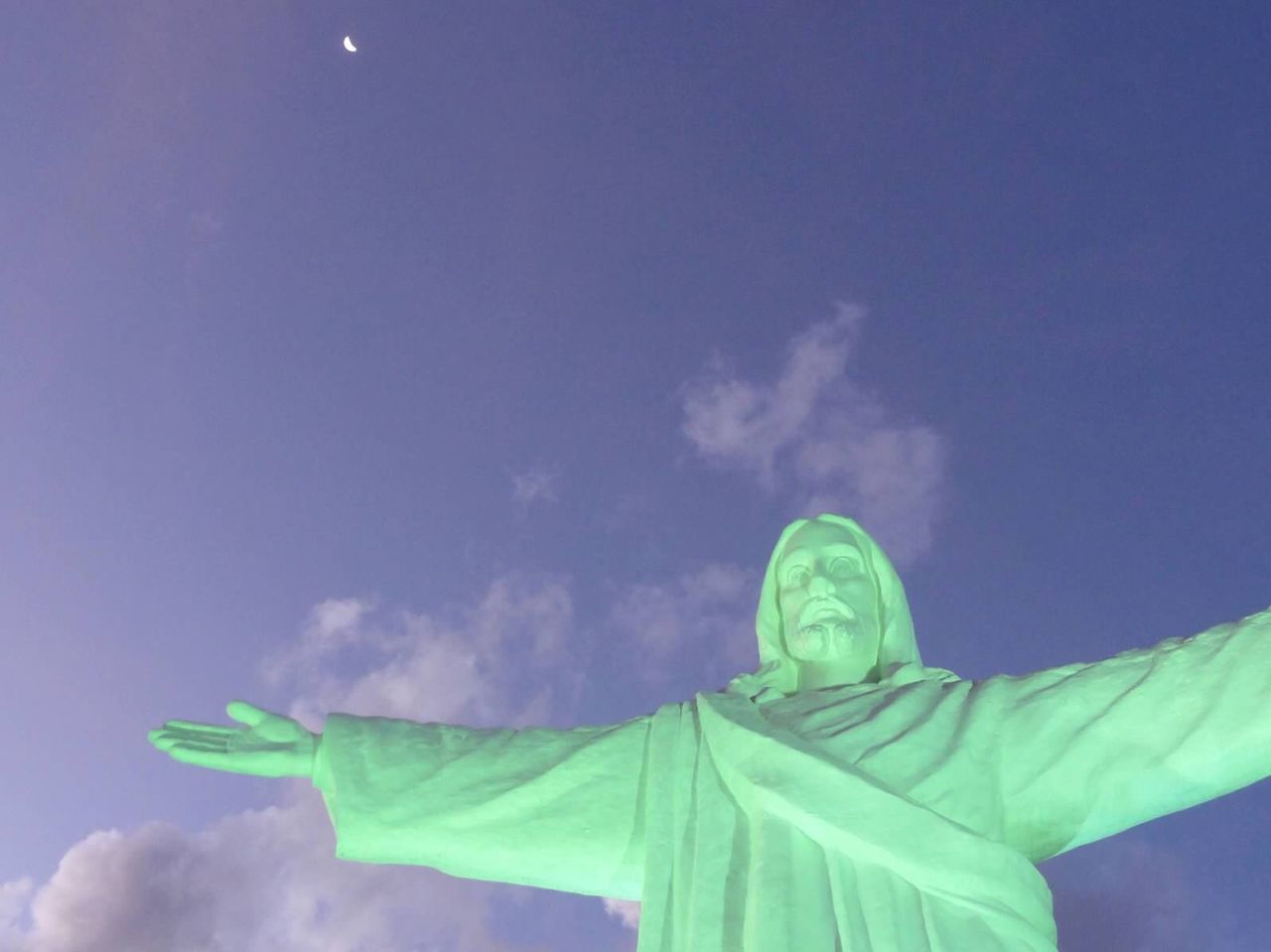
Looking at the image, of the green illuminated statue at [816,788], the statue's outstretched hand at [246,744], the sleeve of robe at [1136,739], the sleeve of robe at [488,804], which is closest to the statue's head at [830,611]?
the green illuminated statue at [816,788]

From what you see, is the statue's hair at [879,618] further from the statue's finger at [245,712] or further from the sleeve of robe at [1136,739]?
the statue's finger at [245,712]

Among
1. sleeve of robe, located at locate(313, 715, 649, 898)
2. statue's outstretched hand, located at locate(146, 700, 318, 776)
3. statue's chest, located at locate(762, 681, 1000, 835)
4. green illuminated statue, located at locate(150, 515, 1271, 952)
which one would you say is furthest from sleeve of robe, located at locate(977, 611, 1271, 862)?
statue's outstretched hand, located at locate(146, 700, 318, 776)

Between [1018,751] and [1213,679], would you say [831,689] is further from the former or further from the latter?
[1213,679]

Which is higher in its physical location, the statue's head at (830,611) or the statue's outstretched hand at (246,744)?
the statue's head at (830,611)

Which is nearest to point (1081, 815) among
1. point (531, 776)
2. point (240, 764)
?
point (531, 776)

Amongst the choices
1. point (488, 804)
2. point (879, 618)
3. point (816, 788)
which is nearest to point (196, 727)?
point (488, 804)

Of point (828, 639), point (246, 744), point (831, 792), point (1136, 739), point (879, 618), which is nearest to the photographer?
point (831, 792)

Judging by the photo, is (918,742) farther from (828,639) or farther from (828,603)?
(828,603)
